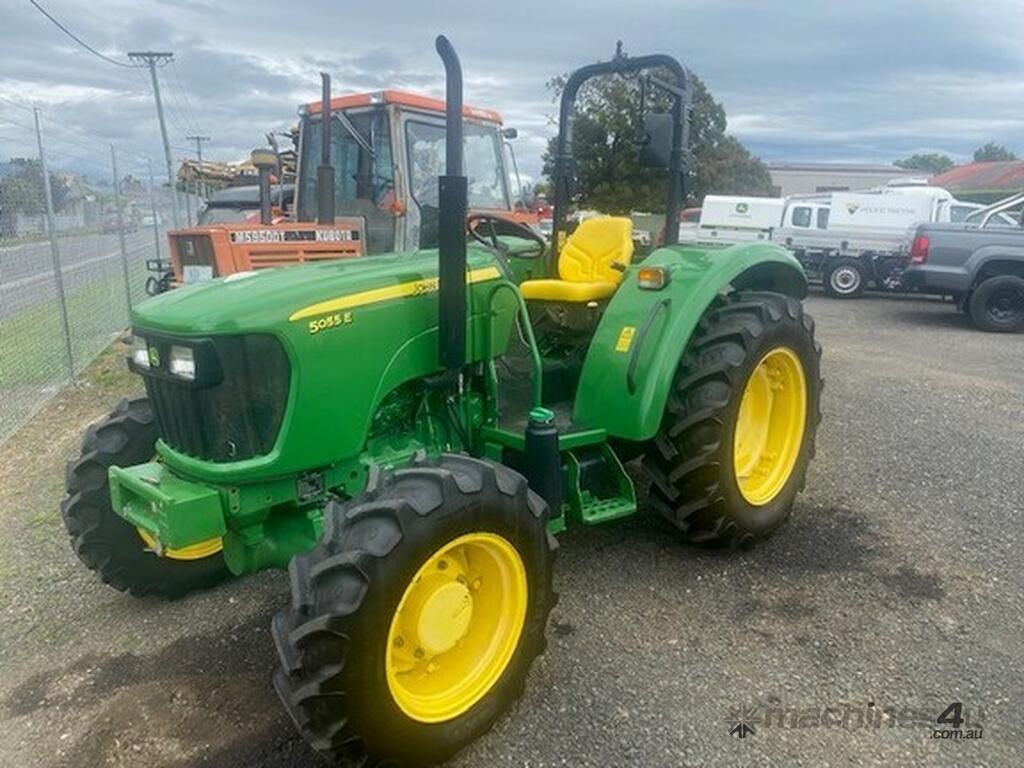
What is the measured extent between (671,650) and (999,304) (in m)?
9.89

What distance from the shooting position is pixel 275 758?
2.42 m

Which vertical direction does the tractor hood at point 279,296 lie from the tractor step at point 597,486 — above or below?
above

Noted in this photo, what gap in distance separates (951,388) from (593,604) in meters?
5.20

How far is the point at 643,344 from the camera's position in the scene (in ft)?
10.7

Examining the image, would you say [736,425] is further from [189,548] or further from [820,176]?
[820,176]

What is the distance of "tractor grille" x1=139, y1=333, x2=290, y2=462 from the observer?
247 centimetres

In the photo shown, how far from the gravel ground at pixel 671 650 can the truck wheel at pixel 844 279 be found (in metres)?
10.6

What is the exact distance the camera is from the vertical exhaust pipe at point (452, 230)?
251 cm

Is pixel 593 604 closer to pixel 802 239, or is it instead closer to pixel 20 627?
pixel 20 627

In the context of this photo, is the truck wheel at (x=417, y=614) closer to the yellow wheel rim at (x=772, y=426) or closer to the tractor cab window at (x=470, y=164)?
the yellow wheel rim at (x=772, y=426)

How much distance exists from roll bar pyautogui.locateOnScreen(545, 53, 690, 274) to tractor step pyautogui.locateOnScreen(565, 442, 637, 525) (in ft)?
3.64

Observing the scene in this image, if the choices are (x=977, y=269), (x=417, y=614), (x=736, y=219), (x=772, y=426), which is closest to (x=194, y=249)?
(x=772, y=426)

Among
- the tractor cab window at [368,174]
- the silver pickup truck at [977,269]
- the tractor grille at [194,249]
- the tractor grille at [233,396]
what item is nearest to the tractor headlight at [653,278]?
the tractor grille at [233,396]

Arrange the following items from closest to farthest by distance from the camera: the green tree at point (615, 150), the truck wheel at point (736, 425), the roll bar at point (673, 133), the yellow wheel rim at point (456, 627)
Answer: the yellow wheel rim at point (456, 627) < the truck wheel at point (736, 425) < the roll bar at point (673, 133) < the green tree at point (615, 150)
